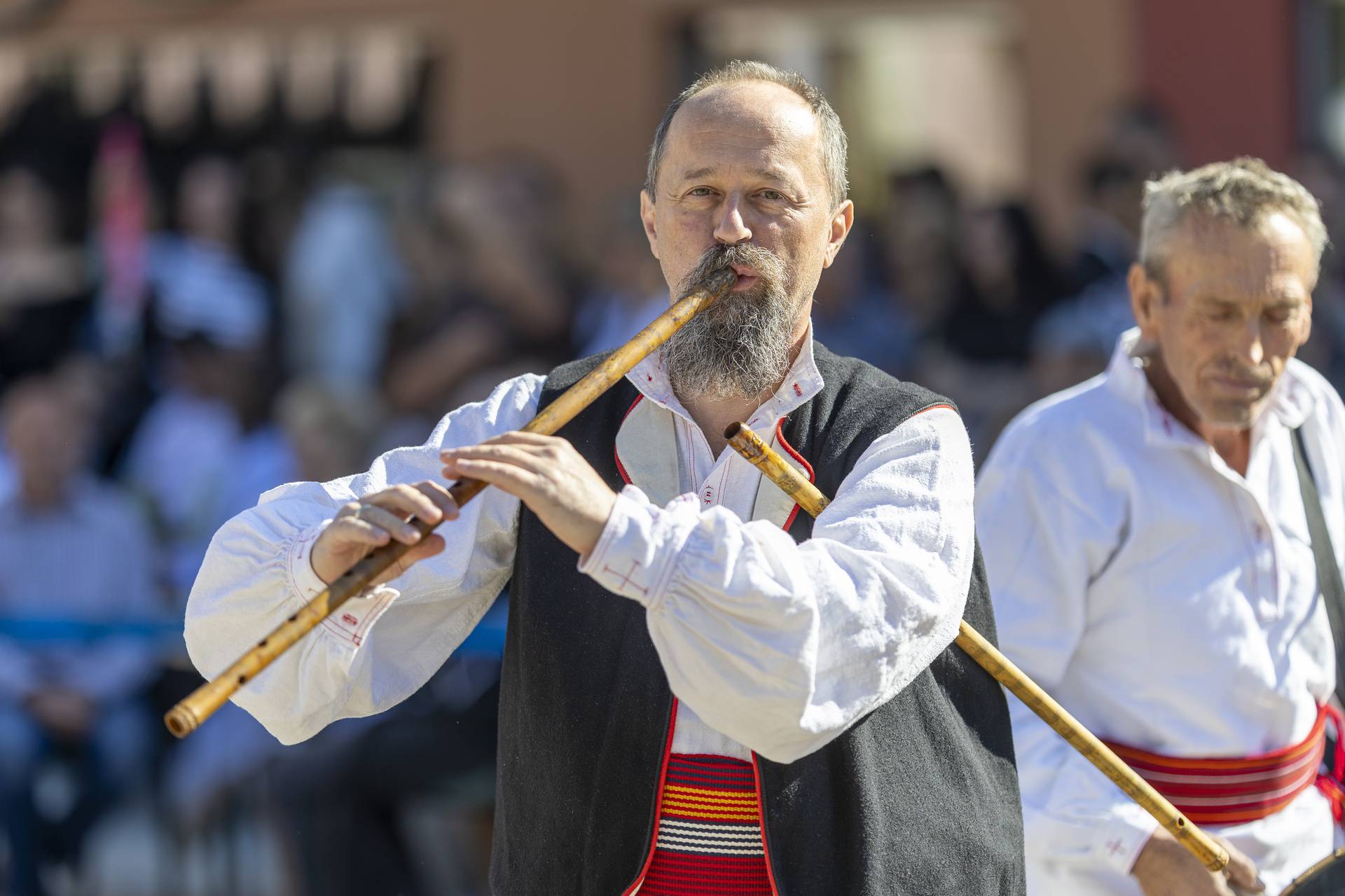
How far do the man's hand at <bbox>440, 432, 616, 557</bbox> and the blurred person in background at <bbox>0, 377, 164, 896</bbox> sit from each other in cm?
397

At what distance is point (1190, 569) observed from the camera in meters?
3.60

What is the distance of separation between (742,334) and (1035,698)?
748 millimetres

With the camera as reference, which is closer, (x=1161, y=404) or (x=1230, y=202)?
(x=1230, y=202)

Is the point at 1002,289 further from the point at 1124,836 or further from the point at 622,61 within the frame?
the point at 1124,836

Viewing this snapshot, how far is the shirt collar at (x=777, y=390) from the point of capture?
2.94 m

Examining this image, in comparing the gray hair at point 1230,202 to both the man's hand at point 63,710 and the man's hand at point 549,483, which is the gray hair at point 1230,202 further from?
the man's hand at point 63,710

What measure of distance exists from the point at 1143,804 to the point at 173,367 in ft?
19.7

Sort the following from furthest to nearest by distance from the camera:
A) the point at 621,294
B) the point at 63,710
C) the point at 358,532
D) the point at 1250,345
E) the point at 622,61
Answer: the point at 622,61 < the point at 621,294 < the point at 63,710 < the point at 1250,345 < the point at 358,532

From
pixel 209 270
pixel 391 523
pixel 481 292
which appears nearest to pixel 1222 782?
pixel 391 523

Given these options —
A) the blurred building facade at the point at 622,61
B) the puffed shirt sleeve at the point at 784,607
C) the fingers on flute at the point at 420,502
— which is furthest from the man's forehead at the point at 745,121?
the blurred building facade at the point at 622,61

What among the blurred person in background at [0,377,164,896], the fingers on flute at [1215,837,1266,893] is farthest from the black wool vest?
the blurred person in background at [0,377,164,896]

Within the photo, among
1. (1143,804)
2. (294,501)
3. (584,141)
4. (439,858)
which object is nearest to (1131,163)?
(584,141)

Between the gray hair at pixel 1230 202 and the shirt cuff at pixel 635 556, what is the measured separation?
1.64m

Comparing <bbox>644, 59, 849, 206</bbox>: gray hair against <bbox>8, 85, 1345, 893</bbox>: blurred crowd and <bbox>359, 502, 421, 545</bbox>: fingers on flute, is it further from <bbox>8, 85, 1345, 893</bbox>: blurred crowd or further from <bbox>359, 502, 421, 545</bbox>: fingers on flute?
<bbox>8, 85, 1345, 893</bbox>: blurred crowd
